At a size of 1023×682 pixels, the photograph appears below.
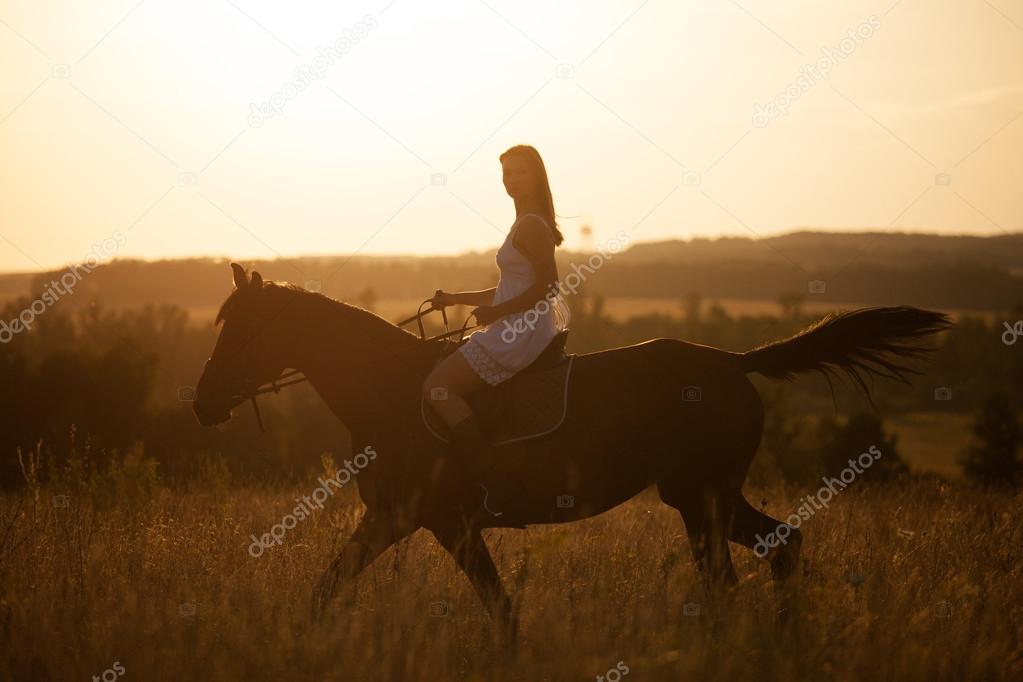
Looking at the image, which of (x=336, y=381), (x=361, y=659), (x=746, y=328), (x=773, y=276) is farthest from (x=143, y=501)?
(x=773, y=276)

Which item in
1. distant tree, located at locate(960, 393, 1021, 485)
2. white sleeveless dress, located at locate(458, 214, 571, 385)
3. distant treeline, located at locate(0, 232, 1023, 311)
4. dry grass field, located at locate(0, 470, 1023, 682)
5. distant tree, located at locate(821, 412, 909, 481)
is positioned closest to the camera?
dry grass field, located at locate(0, 470, 1023, 682)

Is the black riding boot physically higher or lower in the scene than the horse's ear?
lower

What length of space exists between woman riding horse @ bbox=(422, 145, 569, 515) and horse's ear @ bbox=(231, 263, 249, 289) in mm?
1429

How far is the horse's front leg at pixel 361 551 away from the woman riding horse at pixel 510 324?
0.62m

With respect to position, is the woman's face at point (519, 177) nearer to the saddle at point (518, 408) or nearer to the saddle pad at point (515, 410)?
the saddle at point (518, 408)

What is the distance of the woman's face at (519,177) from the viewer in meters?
6.46

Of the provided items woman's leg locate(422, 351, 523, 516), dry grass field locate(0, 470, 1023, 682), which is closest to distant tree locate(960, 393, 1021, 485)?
dry grass field locate(0, 470, 1023, 682)

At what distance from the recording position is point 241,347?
22.0 feet

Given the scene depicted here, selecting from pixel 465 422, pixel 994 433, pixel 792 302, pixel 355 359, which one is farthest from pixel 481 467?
pixel 994 433

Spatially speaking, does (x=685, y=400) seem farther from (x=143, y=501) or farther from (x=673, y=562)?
(x=143, y=501)

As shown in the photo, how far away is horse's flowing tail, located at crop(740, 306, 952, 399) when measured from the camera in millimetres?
7020

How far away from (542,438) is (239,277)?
231cm

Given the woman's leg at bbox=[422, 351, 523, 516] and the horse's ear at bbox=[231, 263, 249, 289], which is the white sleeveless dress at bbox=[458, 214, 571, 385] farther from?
the horse's ear at bbox=[231, 263, 249, 289]

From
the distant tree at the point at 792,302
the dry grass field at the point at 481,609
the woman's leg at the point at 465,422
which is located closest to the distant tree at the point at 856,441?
the distant tree at the point at 792,302
